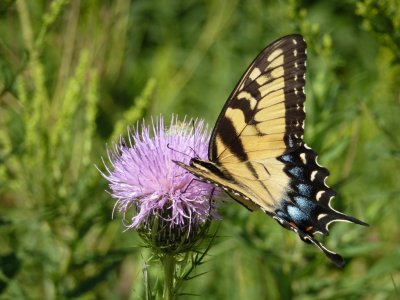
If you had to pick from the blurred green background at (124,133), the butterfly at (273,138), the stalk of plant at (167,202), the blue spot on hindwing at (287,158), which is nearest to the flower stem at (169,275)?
the stalk of plant at (167,202)

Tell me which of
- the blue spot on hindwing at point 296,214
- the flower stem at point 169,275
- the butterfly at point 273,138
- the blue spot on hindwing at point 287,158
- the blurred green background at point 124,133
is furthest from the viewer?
the blurred green background at point 124,133

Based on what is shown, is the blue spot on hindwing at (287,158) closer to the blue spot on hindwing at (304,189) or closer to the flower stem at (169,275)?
the blue spot on hindwing at (304,189)

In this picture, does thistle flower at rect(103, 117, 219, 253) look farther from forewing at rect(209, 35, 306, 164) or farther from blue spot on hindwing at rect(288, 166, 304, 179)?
blue spot on hindwing at rect(288, 166, 304, 179)

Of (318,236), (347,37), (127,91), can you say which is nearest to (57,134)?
(318,236)

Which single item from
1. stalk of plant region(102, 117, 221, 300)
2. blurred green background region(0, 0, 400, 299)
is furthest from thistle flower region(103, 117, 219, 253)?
blurred green background region(0, 0, 400, 299)

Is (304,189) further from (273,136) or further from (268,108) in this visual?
(268,108)

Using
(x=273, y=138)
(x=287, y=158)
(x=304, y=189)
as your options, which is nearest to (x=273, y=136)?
(x=273, y=138)
